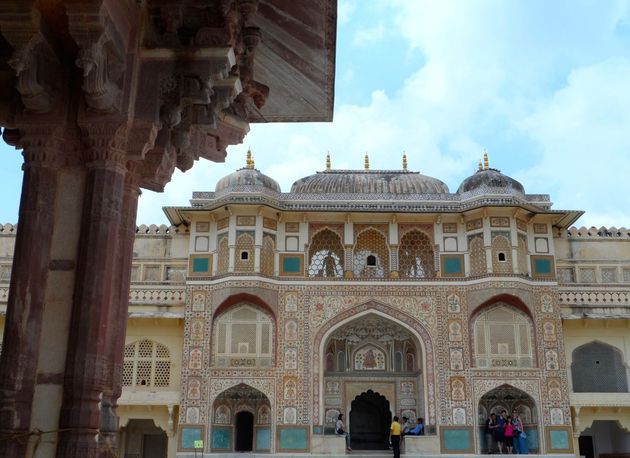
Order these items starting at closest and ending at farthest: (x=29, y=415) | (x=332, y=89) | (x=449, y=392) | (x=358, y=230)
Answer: (x=29, y=415), (x=332, y=89), (x=449, y=392), (x=358, y=230)

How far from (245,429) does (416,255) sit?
6.86 metres

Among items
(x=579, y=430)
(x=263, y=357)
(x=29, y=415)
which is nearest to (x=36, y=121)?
(x=29, y=415)

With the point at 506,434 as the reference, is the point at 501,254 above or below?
above

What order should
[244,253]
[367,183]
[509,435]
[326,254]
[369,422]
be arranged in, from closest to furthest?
[509,435] < [244,253] < [326,254] < [369,422] < [367,183]

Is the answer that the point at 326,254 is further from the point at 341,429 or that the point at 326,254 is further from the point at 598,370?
the point at 598,370

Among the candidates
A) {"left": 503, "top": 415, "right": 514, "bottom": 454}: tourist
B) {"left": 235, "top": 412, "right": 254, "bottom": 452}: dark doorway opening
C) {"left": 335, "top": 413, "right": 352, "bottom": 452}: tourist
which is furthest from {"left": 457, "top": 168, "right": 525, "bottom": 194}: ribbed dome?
{"left": 235, "top": 412, "right": 254, "bottom": 452}: dark doorway opening

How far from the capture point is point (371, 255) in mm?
21734

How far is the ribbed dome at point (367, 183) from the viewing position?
23.1 meters

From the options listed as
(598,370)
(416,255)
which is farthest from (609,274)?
(416,255)

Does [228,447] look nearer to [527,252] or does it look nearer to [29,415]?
[527,252]

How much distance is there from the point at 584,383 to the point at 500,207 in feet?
18.1

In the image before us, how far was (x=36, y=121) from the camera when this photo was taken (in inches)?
160

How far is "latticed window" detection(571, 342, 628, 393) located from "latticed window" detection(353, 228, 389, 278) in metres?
5.93

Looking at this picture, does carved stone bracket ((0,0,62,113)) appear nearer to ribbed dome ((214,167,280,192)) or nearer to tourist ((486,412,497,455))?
ribbed dome ((214,167,280,192))
